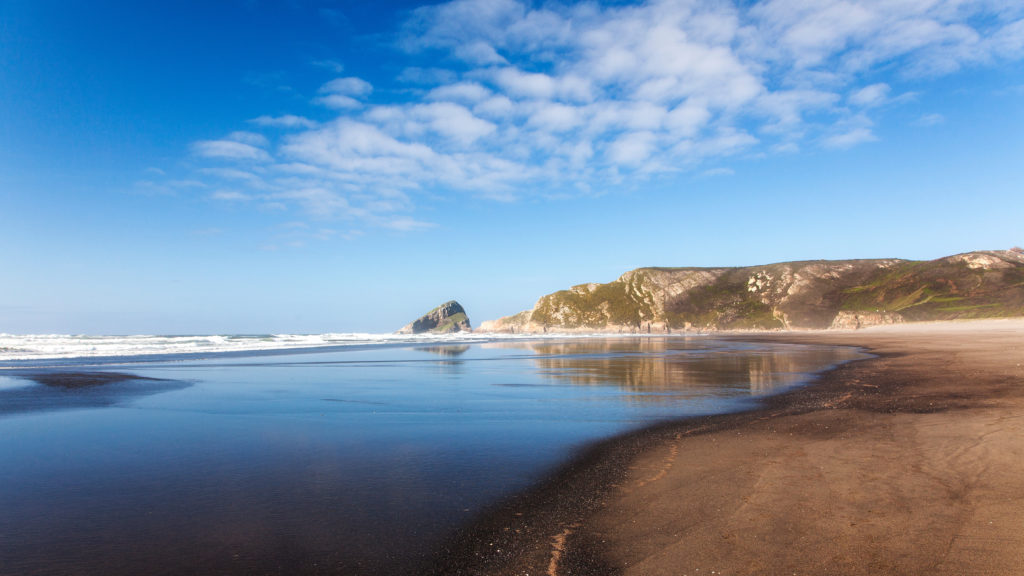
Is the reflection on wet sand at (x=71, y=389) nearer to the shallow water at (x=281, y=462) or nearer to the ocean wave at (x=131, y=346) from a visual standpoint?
the shallow water at (x=281, y=462)

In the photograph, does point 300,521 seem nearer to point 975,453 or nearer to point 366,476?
point 366,476

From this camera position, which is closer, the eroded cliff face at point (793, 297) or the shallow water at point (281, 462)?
the shallow water at point (281, 462)

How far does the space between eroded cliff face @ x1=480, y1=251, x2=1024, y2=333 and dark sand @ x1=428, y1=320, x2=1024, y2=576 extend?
10603 cm

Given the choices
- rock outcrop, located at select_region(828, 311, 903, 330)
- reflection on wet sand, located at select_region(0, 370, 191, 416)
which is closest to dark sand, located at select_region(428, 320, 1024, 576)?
reflection on wet sand, located at select_region(0, 370, 191, 416)

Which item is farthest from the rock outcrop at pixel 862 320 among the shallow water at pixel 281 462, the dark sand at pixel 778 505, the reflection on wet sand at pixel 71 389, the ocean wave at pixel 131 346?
the reflection on wet sand at pixel 71 389

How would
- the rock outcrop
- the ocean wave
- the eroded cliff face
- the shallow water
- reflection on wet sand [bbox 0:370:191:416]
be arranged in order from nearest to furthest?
1. the shallow water
2. reflection on wet sand [bbox 0:370:191:416]
3. the ocean wave
4. the eroded cliff face
5. the rock outcrop

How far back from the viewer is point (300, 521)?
6.67 m

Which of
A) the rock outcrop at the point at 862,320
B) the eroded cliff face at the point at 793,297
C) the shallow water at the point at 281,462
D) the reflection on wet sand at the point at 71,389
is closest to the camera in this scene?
the shallow water at the point at 281,462

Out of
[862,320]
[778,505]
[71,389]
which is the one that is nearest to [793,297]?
[862,320]

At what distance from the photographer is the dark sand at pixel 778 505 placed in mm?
5281

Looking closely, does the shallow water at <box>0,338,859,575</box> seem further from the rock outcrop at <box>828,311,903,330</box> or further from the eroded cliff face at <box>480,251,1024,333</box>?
the rock outcrop at <box>828,311,903,330</box>

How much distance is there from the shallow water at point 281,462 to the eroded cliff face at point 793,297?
349 ft

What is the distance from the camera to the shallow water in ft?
19.4

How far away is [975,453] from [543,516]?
8237mm
